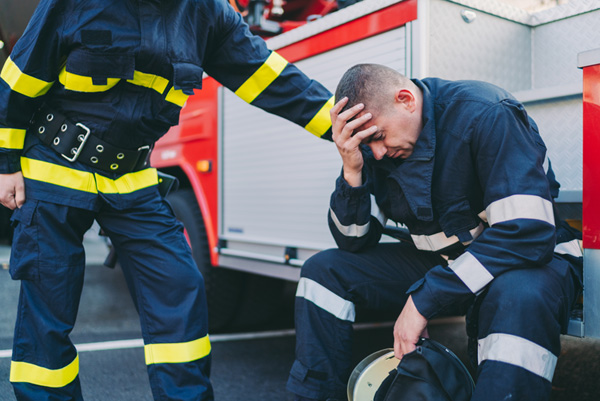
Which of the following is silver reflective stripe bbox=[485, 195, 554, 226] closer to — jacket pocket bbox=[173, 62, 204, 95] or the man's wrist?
the man's wrist

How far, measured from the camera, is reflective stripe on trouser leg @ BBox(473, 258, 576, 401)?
53.7 inches

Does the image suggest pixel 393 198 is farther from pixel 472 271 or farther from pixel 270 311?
pixel 270 311

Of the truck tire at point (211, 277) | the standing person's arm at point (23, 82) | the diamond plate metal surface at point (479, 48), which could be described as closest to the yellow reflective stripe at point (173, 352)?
the standing person's arm at point (23, 82)

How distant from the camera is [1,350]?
3.02 m

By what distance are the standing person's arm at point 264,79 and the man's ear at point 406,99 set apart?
425mm

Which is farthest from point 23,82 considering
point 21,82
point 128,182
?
point 128,182

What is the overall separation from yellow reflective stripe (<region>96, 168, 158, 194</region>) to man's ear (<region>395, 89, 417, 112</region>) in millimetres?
899

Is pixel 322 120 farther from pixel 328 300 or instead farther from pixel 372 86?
pixel 328 300

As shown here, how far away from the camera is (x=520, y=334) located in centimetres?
139

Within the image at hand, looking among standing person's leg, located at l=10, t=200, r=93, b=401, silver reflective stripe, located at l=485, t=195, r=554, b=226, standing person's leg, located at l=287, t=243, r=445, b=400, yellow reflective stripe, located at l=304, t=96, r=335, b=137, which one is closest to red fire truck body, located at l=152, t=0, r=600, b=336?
silver reflective stripe, located at l=485, t=195, r=554, b=226

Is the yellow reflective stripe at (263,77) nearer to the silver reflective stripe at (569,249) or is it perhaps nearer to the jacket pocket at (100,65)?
the jacket pocket at (100,65)

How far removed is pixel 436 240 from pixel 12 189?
1.30 metres

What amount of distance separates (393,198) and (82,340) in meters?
2.29

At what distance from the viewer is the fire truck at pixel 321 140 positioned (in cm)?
199
